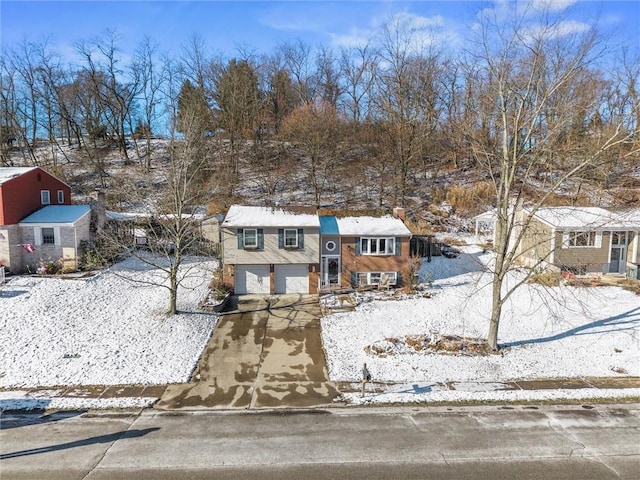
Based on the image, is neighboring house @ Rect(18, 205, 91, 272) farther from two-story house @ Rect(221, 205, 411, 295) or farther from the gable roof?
the gable roof

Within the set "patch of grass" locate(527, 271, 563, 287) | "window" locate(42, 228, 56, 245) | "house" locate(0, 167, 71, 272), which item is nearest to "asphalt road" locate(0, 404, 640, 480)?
"patch of grass" locate(527, 271, 563, 287)

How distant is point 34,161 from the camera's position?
48969 millimetres

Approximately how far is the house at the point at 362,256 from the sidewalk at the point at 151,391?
11.3m

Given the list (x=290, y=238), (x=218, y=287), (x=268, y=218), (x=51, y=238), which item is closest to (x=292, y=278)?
(x=290, y=238)

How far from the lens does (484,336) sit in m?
19.2

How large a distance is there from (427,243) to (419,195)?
15.3m

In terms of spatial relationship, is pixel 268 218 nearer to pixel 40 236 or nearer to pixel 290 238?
pixel 290 238

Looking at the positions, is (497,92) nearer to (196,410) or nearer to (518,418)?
(518,418)

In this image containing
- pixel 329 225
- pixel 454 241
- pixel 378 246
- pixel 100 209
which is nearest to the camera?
pixel 378 246

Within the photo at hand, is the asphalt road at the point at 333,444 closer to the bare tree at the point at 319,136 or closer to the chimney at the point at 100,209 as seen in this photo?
the chimney at the point at 100,209

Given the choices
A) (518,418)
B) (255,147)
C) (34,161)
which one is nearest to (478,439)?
(518,418)

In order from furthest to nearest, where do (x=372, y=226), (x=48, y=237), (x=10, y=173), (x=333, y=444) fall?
1. (x=10, y=173)
2. (x=48, y=237)
3. (x=372, y=226)
4. (x=333, y=444)

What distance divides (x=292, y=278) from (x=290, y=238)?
8.62 feet

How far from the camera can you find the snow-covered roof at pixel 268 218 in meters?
24.6
